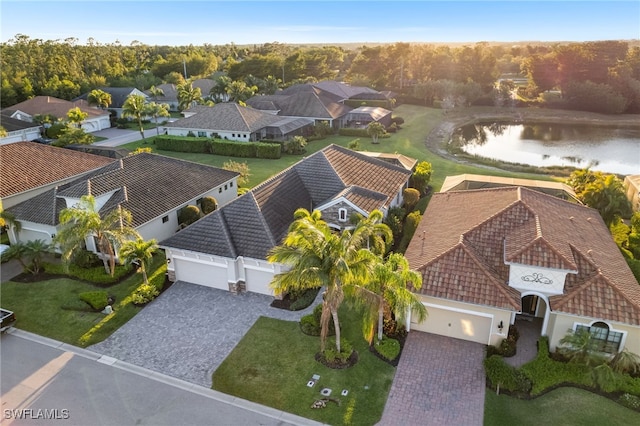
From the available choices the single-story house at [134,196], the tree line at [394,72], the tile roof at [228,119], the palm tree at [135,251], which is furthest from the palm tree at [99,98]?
the palm tree at [135,251]

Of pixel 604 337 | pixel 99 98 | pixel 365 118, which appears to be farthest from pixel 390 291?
pixel 99 98

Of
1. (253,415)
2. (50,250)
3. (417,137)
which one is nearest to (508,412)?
(253,415)

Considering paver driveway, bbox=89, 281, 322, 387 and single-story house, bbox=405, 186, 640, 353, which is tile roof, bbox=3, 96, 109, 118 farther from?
single-story house, bbox=405, 186, 640, 353

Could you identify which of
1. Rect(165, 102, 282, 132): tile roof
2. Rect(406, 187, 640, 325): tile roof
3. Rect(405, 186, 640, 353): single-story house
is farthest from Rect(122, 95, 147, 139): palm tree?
Rect(405, 186, 640, 353): single-story house

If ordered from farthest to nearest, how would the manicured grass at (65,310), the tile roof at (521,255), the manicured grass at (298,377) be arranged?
the manicured grass at (65,310) → the tile roof at (521,255) → the manicured grass at (298,377)

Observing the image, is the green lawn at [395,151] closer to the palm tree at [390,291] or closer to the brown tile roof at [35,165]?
the brown tile roof at [35,165]
